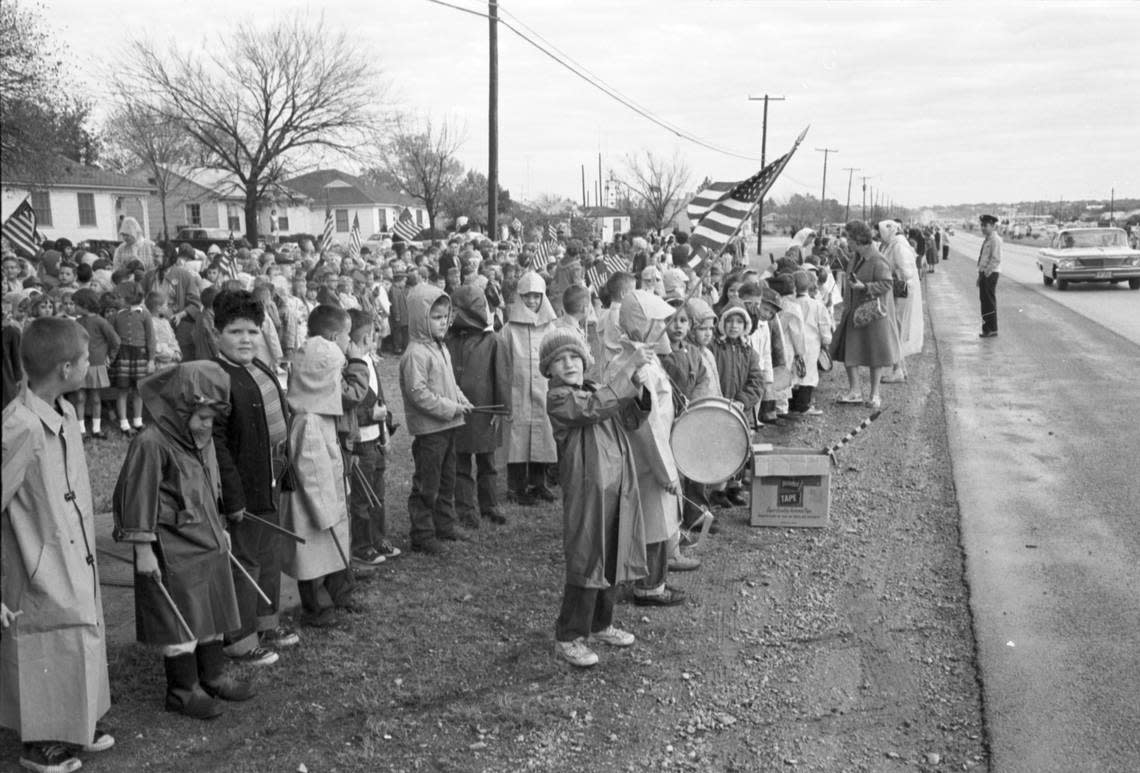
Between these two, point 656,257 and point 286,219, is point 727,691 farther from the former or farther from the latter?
point 286,219

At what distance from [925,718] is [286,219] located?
244 feet

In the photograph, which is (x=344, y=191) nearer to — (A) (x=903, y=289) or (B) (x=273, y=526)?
(A) (x=903, y=289)

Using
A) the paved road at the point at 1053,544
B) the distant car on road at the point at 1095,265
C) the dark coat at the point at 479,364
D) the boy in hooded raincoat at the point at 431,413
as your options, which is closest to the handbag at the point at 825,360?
the paved road at the point at 1053,544

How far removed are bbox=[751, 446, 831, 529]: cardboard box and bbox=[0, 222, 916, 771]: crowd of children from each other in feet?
1.43

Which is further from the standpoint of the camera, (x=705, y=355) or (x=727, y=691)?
(x=705, y=355)

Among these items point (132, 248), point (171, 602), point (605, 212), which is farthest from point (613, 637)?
point (605, 212)

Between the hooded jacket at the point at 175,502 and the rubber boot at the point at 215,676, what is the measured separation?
216 mm

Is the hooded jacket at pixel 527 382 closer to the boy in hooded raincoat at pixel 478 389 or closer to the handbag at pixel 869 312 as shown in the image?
the boy in hooded raincoat at pixel 478 389

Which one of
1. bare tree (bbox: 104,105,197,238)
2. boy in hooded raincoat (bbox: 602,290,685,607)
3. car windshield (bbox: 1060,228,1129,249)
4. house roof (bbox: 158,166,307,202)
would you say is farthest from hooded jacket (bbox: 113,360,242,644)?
bare tree (bbox: 104,105,197,238)

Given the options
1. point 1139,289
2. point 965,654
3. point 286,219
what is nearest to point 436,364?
point 965,654

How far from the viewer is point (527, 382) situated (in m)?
7.94

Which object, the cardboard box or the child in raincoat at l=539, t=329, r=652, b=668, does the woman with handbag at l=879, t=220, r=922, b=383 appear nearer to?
the cardboard box

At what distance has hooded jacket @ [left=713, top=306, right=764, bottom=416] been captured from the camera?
8.13 meters

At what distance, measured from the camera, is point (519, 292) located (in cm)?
785
